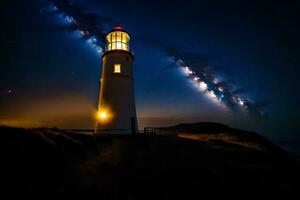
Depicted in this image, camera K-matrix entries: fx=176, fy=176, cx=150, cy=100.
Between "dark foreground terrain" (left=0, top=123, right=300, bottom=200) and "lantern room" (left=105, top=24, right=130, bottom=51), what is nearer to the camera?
"dark foreground terrain" (left=0, top=123, right=300, bottom=200)

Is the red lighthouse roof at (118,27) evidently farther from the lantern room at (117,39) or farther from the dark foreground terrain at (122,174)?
the dark foreground terrain at (122,174)

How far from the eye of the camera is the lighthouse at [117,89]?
18.1m

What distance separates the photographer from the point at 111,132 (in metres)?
17.7

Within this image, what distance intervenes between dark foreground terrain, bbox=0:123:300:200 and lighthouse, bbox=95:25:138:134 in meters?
6.09

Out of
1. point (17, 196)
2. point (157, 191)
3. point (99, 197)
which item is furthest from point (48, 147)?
point (157, 191)

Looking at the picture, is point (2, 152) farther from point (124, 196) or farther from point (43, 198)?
point (124, 196)

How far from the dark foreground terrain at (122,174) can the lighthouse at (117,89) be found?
20.0ft

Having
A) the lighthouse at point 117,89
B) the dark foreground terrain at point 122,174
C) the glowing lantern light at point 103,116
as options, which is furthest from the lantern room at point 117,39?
the dark foreground terrain at point 122,174

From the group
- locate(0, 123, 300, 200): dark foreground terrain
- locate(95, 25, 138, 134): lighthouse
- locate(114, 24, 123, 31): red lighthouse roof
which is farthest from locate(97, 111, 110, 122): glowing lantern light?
locate(114, 24, 123, 31): red lighthouse roof

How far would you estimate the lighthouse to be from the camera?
18062 mm

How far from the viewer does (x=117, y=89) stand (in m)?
18.6

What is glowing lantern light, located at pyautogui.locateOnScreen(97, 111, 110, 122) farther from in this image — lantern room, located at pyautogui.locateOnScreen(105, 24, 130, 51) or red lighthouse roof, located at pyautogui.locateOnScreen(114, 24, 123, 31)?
red lighthouse roof, located at pyautogui.locateOnScreen(114, 24, 123, 31)

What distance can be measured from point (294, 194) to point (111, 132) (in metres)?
14.3

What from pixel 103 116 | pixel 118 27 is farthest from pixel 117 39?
pixel 103 116
